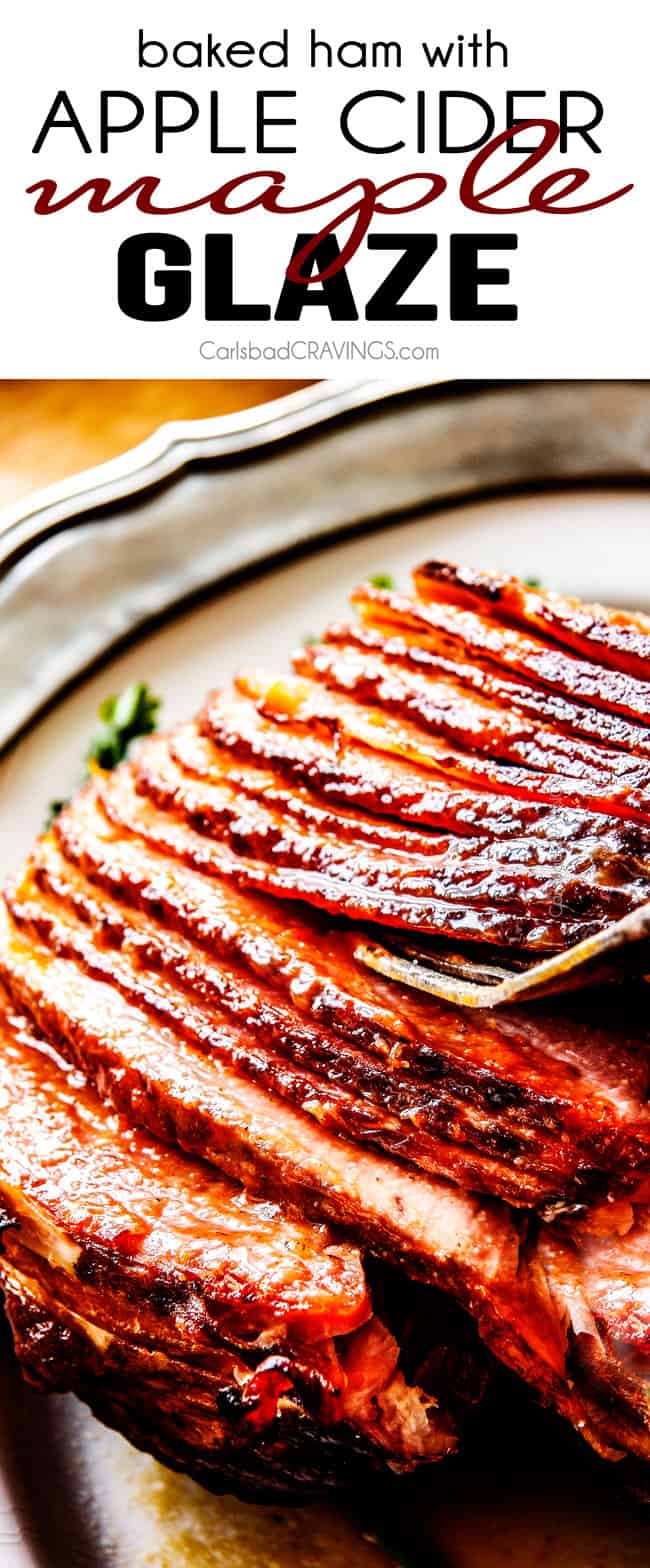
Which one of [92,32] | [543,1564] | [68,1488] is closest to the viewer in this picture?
[543,1564]

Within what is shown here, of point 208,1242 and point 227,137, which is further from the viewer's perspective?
point 227,137

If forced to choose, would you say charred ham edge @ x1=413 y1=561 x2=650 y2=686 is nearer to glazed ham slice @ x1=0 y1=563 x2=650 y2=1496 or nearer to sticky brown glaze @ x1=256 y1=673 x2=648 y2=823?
glazed ham slice @ x1=0 y1=563 x2=650 y2=1496

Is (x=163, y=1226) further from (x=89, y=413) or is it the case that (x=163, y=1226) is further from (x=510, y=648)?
(x=89, y=413)

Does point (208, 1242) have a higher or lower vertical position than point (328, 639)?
lower

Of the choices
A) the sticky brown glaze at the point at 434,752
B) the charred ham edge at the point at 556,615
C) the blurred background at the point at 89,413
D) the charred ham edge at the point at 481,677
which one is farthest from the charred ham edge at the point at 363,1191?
the blurred background at the point at 89,413

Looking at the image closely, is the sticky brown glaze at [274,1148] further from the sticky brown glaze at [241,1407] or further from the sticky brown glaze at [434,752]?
the sticky brown glaze at [434,752]

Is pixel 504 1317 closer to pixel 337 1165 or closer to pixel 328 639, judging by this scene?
pixel 337 1165

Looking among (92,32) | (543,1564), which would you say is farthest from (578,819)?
(92,32)
